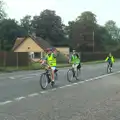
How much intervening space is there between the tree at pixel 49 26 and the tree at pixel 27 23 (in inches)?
130

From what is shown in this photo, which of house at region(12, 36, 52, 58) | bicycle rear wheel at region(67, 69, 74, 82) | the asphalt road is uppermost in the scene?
house at region(12, 36, 52, 58)

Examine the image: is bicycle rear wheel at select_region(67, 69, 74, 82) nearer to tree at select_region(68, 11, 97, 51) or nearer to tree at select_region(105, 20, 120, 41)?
tree at select_region(68, 11, 97, 51)

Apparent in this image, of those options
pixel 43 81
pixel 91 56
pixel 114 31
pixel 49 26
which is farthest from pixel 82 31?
pixel 43 81

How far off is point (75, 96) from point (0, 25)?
104 meters

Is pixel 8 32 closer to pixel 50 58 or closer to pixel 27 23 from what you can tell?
pixel 27 23

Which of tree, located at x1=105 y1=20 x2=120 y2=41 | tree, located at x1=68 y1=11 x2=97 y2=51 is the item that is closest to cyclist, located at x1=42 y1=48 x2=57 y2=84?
tree, located at x1=68 y1=11 x2=97 y2=51

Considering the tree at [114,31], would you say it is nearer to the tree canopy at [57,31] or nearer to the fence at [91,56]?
the tree canopy at [57,31]

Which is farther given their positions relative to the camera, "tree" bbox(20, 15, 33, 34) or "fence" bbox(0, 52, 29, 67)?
"tree" bbox(20, 15, 33, 34)

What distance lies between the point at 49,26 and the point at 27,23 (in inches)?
587

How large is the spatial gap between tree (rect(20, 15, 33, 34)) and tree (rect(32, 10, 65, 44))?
3.31m

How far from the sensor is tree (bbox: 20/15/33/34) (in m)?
131

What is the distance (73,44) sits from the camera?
387 feet

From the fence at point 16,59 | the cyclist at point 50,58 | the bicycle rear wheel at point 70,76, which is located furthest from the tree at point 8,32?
the cyclist at point 50,58

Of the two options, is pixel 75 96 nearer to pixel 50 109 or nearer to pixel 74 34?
pixel 50 109
